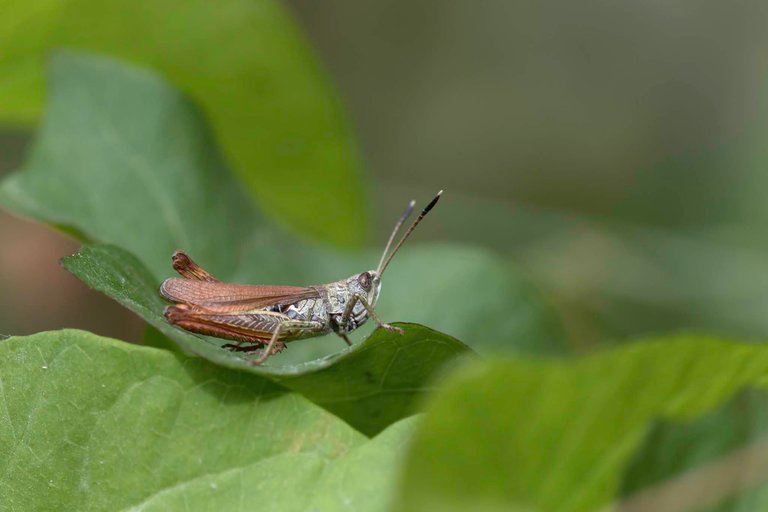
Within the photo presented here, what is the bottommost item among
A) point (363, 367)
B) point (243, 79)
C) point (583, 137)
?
point (363, 367)

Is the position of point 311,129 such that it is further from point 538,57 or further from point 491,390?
point 538,57

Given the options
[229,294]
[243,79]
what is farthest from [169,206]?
[243,79]

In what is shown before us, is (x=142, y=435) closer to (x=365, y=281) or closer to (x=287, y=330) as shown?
(x=287, y=330)

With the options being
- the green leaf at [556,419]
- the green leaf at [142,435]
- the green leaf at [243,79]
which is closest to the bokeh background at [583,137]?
the green leaf at [243,79]

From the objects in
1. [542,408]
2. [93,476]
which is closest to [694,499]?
[542,408]

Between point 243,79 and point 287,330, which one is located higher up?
point 243,79

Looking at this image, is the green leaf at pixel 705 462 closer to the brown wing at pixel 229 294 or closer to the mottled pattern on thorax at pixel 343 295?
the brown wing at pixel 229 294

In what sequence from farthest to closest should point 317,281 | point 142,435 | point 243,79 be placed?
point 317,281 < point 243,79 < point 142,435
